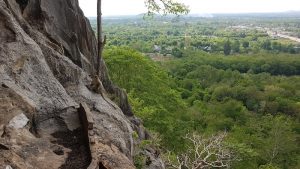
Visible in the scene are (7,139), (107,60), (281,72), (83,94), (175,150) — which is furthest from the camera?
(281,72)

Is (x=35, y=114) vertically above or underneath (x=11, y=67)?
underneath

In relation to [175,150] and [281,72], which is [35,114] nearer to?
[175,150]

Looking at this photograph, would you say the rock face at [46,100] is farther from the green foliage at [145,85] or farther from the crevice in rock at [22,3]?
the green foliage at [145,85]

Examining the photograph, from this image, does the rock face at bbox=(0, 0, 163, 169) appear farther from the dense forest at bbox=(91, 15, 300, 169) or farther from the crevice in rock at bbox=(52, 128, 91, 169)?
the dense forest at bbox=(91, 15, 300, 169)

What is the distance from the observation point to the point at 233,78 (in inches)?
4097

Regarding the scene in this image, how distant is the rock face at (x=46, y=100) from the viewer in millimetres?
11133

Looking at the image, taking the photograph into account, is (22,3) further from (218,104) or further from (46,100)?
(218,104)

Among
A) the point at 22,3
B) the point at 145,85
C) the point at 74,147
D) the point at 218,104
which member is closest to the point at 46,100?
the point at 74,147

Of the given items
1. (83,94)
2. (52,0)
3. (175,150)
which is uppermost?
(52,0)

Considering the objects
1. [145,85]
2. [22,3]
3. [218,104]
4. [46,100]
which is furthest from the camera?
[218,104]

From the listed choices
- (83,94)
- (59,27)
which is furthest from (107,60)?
(83,94)

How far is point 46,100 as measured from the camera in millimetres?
13258

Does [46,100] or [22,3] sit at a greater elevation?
[22,3]

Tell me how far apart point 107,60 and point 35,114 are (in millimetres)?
26299
